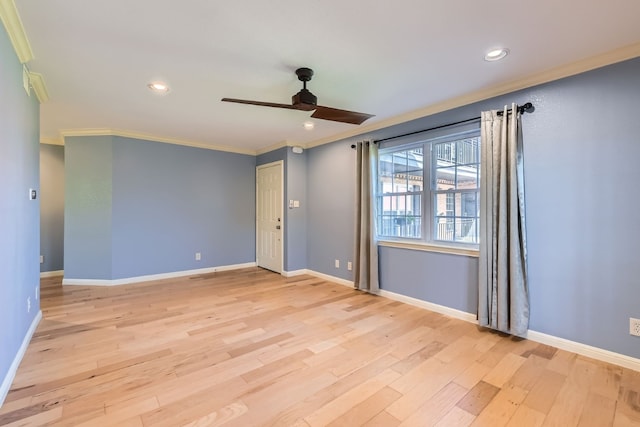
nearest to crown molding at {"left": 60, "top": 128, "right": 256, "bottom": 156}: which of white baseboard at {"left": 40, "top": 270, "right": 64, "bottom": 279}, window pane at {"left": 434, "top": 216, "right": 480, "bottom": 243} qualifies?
white baseboard at {"left": 40, "top": 270, "right": 64, "bottom": 279}

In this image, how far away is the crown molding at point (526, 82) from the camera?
7.37 feet

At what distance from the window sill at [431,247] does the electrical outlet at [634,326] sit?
3.79ft

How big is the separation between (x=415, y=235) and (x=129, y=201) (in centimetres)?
432

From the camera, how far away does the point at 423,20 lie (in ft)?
6.21

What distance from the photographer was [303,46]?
7.15ft

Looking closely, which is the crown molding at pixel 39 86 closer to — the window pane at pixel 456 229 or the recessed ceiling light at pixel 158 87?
the recessed ceiling light at pixel 158 87

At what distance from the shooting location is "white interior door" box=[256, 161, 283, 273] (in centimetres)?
540

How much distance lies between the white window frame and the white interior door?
2209 millimetres

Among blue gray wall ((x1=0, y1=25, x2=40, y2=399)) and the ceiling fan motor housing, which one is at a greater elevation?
the ceiling fan motor housing

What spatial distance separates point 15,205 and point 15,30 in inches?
47.6

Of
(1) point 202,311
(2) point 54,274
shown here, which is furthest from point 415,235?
(2) point 54,274

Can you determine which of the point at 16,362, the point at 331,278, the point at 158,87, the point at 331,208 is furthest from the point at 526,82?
the point at 16,362

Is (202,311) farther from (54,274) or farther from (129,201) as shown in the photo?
(54,274)

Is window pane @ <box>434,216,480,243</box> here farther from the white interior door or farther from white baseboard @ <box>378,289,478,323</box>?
the white interior door
